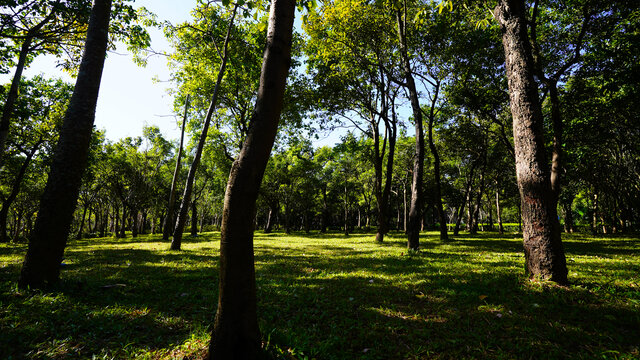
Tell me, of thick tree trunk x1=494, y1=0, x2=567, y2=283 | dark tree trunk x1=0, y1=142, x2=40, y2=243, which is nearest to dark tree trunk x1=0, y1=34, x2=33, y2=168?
dark tree trunk x1=0, y1=142, x2=40, y2=243

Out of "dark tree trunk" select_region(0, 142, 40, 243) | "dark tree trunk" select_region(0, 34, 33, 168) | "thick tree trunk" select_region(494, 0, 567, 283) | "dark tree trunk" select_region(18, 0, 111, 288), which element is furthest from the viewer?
"dark tree trunk" select_region(0, 142, 40, 243)

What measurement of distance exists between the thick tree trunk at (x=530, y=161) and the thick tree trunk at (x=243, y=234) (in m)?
6.12

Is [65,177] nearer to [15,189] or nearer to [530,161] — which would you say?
[530,161]

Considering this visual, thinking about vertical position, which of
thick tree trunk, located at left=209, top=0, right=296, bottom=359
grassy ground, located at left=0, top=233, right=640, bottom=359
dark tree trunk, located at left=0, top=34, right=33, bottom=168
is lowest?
grassy ground, located at left=0, top=233, right=640, bottom=359

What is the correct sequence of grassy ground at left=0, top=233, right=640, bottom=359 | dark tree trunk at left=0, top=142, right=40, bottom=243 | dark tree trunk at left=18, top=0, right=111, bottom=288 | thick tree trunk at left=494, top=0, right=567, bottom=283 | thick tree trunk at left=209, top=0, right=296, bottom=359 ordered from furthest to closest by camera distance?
dark tree trunk at left=0, top=142, right=40, bottom=243, dark tree trunk at left=18, top=0, right=111, bottom=288, thick tree trunk at left=494, top=0, right=567, bottom=283, grassy ground at left=0, top=233, right=640, bottom=359, thick tree trunk at left=209, top=0, right=296, bottom=359

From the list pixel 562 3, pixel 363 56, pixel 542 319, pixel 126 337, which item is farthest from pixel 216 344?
pixel 562 3

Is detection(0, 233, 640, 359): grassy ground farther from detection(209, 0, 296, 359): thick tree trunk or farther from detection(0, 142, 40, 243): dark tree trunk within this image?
detection(0, 142, 40, 243): dark tree trunk

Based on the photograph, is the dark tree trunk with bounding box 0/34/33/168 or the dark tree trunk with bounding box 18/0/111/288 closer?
the dark tree trunk with bounding box 18/0/111/288

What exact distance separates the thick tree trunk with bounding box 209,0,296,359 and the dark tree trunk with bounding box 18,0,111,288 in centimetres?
564

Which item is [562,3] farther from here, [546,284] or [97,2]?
[97,2]

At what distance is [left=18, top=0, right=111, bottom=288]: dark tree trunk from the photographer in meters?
5.53

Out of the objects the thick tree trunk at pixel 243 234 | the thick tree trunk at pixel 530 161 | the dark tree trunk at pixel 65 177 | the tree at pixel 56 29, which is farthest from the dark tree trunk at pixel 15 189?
the thick tree trunk at pixel 530 161

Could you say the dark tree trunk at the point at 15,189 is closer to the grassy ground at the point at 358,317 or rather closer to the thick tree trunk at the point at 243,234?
the grassy ground at the point at 358,317

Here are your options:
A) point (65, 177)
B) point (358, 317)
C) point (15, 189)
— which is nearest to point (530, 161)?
point (358, 317)
